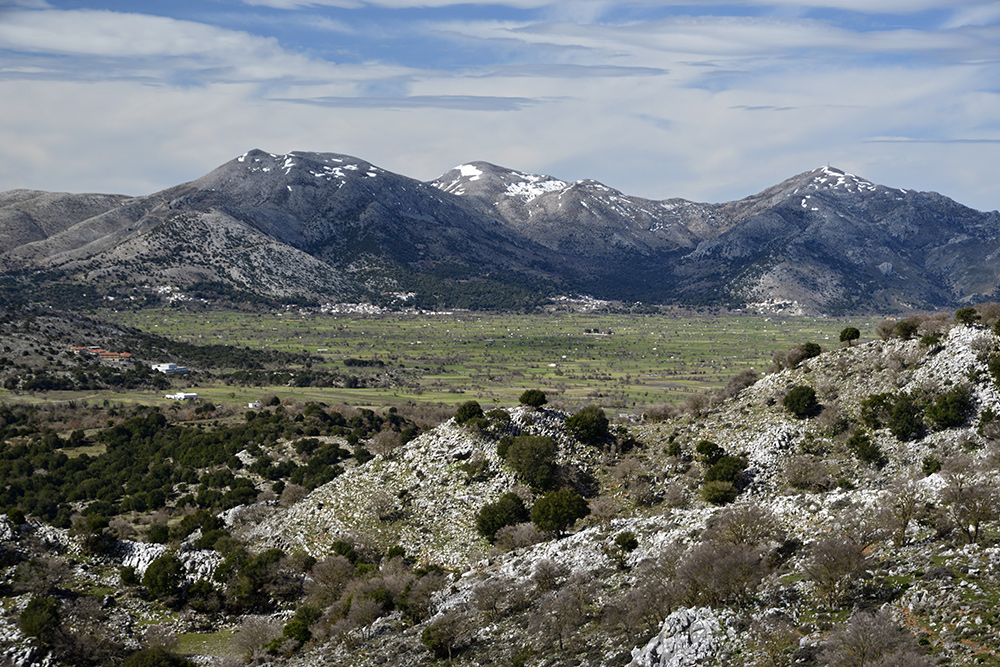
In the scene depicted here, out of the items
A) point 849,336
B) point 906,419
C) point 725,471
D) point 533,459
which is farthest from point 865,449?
point 533,459

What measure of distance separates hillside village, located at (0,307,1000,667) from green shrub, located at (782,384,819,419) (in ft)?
0.77

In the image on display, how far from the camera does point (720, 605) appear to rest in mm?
33688

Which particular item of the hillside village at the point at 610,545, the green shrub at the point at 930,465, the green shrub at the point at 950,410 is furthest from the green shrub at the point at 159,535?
the green shrub at the point at 950,410

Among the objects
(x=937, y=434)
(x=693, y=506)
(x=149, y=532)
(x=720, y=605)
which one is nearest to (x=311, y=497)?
(x=149, y=532)

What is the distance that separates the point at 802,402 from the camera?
64.1m

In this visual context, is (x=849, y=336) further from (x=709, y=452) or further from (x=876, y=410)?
(x=709, y=452)

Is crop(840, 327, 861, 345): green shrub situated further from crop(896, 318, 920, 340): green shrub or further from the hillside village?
crop(896, 318, 920, 340): green shrub

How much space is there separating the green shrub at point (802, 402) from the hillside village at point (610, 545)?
0.77 ft

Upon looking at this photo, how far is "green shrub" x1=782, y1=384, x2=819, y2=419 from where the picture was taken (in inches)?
2522


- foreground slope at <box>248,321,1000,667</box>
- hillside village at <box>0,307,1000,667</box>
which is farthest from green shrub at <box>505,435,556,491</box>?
foreground slope at <box>248,321,1000,667</box>

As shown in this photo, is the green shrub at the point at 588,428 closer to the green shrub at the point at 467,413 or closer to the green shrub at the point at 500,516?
the green shrub at the point at 467,413

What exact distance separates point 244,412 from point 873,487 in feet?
366

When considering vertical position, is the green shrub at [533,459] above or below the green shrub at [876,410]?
below

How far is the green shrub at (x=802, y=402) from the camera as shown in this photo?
64062mm
